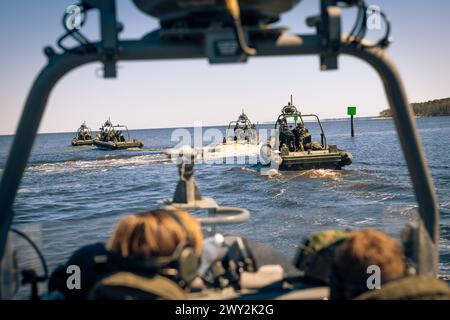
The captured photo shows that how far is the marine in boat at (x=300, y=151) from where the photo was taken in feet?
98.8

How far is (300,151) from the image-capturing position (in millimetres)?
31203

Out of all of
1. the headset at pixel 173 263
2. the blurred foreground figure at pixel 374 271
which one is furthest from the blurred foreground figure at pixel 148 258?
the blurred foreground figure at pixel 374 271

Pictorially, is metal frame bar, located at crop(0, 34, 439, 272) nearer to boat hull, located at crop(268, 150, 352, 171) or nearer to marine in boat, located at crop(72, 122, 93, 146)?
boat hull, located at crop(268, 150, 352, 171)

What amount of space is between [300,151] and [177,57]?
28.9 m

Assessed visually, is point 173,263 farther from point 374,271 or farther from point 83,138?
point 83,138

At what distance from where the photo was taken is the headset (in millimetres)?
2271

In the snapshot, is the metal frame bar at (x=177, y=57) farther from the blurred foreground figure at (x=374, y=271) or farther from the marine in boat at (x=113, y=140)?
the marine in boat at (x=113, y=140)

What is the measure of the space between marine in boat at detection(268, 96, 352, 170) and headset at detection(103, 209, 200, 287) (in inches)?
1095

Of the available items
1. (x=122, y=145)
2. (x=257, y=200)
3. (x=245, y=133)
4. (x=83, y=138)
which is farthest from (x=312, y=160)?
(x=83, y=138)

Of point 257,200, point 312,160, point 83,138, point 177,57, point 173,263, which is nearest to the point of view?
point 173,263

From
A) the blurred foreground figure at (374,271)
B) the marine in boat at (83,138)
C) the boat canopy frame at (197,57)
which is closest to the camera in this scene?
the blurred foreground figure at (374,271)

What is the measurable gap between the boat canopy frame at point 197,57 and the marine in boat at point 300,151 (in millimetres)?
27036

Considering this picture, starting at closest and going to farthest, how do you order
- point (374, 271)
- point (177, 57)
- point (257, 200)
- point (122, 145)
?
point (374, 271) < point (177, 57) < point (257, 200) < point (122, 145)
